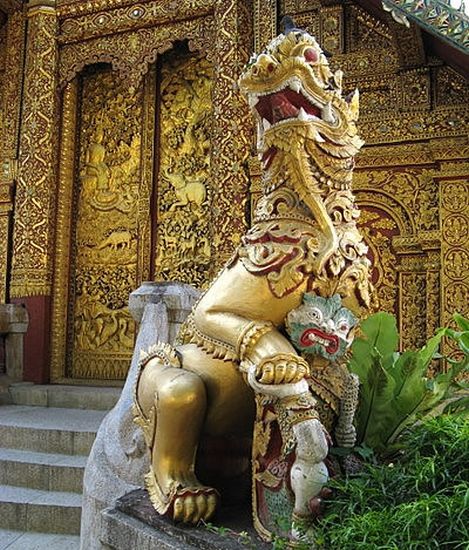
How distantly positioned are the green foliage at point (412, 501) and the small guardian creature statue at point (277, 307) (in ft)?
0.47

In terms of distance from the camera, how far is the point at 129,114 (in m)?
7.14

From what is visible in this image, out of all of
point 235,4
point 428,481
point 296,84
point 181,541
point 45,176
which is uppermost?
point 235,4

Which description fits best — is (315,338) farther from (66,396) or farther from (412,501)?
(66,396)

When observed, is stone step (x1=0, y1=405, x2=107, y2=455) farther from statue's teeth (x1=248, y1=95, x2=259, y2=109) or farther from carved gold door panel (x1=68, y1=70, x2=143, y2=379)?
statue's teeth (x1=248, y1=95, x2=259, y2=109)

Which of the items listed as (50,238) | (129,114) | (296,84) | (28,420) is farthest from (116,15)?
(296,84)

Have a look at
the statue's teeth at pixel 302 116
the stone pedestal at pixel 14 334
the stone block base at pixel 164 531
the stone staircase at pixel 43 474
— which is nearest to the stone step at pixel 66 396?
the stone staircase at pixel 43 474

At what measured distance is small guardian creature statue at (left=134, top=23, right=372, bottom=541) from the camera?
1561mm

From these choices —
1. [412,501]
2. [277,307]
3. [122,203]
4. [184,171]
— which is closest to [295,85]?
[277,307]

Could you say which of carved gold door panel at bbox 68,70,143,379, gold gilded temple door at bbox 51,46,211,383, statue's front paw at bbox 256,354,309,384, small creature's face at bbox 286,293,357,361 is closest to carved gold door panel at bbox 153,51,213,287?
gold gilded temple door at bbox 51,46,211,383

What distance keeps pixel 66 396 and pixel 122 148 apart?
114 inches

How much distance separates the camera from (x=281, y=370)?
4.77 ft

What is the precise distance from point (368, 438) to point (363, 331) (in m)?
0.35

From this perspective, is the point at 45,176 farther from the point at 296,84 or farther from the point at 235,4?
the point at 296,84

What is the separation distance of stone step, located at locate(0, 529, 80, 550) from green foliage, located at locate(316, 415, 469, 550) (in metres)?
2.35
